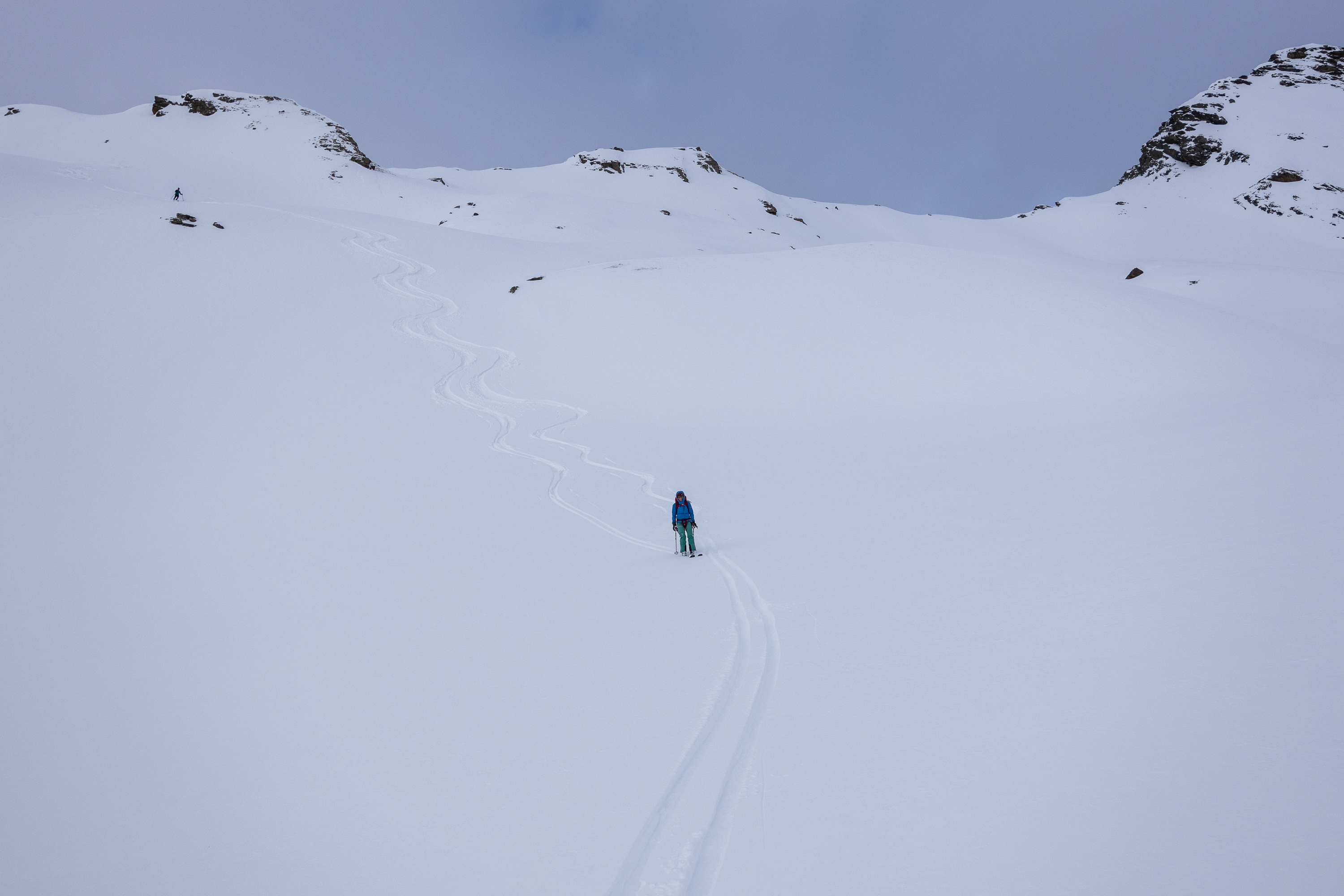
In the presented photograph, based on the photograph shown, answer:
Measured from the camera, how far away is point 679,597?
8.08 meters

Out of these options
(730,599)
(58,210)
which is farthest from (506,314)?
(730,599)

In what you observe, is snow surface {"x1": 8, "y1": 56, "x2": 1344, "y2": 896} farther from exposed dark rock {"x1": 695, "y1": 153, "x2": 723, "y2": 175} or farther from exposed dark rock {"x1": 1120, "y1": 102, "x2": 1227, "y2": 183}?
exposed dark rock {"x1": 695, "y1": 153, "x2": 723, "y2": 175}

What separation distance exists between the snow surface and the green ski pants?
405 mm

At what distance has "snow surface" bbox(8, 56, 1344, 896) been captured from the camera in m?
3.81

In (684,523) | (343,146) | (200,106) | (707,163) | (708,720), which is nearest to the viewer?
(708,720)

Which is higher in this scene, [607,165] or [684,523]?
[607,165]

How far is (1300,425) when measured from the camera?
36.4ft

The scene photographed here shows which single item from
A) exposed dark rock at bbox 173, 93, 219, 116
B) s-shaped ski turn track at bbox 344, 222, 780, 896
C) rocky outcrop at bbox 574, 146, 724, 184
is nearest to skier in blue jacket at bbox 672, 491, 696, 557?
s-shaped ski turn track at bbox 344, 222, 780, 896

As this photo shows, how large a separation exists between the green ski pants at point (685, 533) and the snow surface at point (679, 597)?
0.41 m

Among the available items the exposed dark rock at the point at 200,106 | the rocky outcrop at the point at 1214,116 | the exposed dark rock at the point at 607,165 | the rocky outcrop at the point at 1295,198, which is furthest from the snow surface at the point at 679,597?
the exposed dark rock at the point at 200,106

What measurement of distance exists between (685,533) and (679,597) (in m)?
1.85

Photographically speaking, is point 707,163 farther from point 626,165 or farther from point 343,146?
point 343,146

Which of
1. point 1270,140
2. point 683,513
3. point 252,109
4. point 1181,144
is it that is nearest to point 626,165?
point 252,109

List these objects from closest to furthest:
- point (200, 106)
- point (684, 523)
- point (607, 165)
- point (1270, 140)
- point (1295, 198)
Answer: point (684, 523) < point (1295, 198) < point (1270, 140) < point (200, 106) < point (607, 165)
